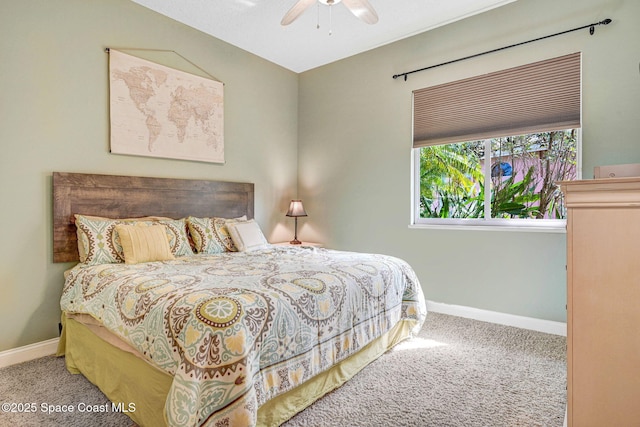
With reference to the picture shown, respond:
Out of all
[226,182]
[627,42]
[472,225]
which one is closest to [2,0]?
[226,182]

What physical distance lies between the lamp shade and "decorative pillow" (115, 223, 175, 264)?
178 centimetres

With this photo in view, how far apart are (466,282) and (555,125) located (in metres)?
1.56

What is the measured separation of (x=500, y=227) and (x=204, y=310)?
2739mm

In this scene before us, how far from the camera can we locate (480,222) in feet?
10.7

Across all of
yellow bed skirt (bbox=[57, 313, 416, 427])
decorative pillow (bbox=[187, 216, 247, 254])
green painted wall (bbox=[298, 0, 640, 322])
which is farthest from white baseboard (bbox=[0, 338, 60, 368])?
green painted wall (bbox=[298, 0, 640, 322])

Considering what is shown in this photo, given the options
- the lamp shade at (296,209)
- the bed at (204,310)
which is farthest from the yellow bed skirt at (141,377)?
the lamp shade at (296,209)

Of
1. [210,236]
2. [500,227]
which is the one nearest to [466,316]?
[500,227]

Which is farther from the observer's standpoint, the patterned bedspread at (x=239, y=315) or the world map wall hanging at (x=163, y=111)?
the world map wall hanging at (x=163, y=111)

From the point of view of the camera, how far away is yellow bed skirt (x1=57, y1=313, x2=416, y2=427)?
1.51 metres

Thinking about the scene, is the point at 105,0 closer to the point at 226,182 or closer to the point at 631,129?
the point at 226,182

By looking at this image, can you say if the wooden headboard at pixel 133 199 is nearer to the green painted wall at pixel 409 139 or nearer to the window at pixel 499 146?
the green painted wall at pixel 409 139

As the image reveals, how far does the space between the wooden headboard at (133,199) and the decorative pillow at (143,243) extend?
1.26ft

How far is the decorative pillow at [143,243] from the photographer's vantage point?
2385 mm

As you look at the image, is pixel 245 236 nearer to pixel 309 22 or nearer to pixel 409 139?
pixel 409 139
